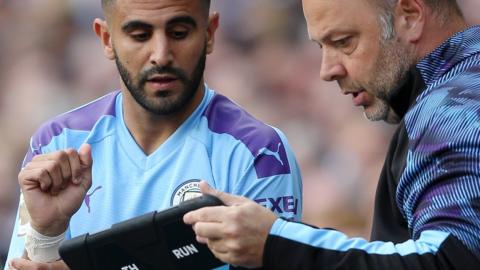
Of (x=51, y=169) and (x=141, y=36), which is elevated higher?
(x=141, y=36)

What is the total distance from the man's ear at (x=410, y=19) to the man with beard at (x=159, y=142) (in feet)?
2.12

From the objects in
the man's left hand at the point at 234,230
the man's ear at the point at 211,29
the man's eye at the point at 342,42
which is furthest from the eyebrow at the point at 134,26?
the man's left hand at the point at 234,230

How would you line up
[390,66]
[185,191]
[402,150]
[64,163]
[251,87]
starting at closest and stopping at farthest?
[402,150] < [390,66] < [64,163] < [185,191] < [251,87]

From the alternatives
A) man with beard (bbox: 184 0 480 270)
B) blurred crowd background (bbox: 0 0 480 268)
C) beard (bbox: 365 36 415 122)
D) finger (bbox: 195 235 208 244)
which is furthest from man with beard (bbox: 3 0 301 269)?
blurred crowd background (bbox: 0 0 480 268)

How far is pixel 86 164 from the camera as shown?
11.6 feet

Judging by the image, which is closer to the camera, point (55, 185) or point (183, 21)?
point (55, 185)

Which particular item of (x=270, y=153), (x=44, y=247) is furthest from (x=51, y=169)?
(x=270, y=153)

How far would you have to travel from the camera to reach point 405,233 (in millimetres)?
3297

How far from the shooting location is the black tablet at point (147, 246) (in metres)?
3.02

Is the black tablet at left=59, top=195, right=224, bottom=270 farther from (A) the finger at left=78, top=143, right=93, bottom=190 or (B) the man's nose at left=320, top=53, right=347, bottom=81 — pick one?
(B) the man's nose at left=320, top=53, right=347, bottom=81

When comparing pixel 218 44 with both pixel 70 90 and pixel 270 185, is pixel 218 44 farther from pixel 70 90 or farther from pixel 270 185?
pixel 270 185

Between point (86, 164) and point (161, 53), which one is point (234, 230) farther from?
point (161, 53)

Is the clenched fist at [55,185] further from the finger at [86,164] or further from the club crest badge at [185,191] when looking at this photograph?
the club crest badge at [185,191]

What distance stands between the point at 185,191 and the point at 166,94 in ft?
1.02
